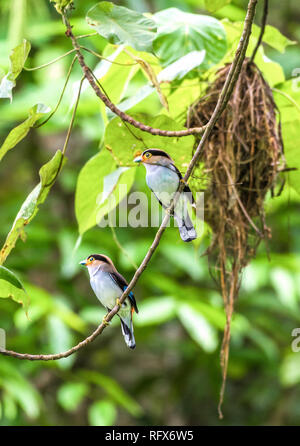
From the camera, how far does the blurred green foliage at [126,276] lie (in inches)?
50.4

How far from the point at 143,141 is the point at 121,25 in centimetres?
20

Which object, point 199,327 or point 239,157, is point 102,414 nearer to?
point 199,327

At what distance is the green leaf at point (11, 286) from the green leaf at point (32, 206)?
0.04 metres

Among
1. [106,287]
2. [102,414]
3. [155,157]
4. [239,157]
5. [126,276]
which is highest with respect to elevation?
[155,157]

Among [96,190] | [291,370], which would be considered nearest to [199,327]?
[291,370]

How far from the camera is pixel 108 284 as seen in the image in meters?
0.64

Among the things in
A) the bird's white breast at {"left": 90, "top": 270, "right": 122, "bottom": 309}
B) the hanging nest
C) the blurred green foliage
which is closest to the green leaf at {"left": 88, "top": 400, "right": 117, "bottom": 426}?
the blurred green foliage

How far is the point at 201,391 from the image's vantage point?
3.56 metres

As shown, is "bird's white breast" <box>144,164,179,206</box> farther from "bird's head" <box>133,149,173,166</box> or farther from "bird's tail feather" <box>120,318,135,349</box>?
"bird's tail feather" <box>120,318,135,349</box>

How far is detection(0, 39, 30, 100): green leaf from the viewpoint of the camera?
79 centimetres

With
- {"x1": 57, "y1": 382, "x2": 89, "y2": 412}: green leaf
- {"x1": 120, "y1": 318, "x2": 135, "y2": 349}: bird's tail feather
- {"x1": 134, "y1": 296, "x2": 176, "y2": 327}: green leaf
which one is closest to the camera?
{"x1": 120, "y1": 318, "x2": 135, "y2": 349}: bird's tail feather

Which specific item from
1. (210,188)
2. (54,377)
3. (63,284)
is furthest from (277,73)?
(54,377)

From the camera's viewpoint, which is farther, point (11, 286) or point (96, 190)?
point (96, 190)

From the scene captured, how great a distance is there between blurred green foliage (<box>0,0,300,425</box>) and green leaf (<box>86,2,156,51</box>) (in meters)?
0.13
